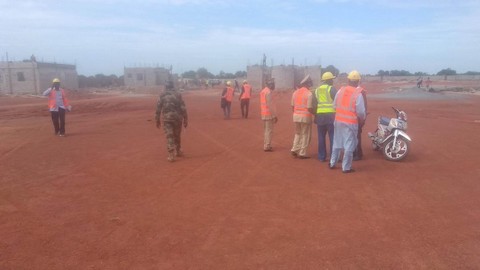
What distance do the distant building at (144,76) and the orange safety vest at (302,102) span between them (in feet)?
139

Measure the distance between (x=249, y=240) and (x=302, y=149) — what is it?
14.6 feet

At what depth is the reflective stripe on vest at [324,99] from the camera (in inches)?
326

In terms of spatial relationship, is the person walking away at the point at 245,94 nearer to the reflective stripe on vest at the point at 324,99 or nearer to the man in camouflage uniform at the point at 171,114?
the man in camouflage uniform at the point at 171,114

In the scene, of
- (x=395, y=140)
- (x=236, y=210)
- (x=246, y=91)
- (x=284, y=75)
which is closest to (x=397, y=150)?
(x=395, y=140)

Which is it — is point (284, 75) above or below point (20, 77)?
below

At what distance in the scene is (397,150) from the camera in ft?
27.8

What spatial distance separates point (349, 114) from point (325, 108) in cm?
93

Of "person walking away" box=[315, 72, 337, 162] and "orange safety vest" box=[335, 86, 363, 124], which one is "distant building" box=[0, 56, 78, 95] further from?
"orange safety vest" box=[335, 86, 363, 124]

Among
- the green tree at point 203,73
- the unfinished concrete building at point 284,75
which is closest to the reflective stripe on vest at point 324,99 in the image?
the unfinished concrete building at point 284,75

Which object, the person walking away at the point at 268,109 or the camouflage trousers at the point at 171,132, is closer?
the camouflage trousers at the point at 171,132

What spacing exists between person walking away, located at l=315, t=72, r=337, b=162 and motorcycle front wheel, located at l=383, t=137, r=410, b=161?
1.15 m

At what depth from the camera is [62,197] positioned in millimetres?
6414

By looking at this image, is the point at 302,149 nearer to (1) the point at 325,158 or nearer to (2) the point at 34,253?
(1) the point at 325,158

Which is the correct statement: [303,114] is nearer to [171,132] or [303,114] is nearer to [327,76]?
[327,76]
